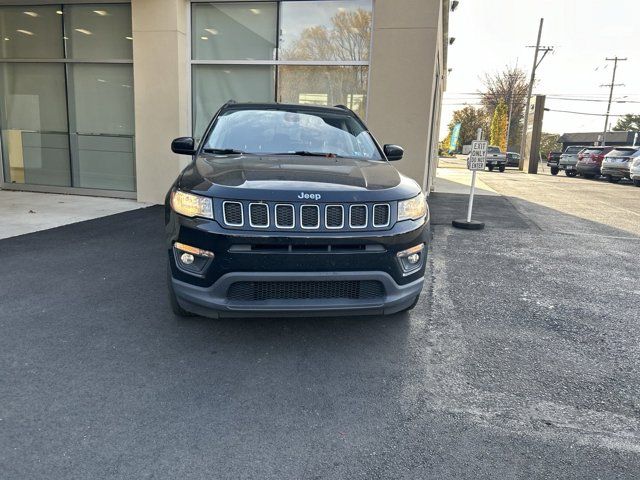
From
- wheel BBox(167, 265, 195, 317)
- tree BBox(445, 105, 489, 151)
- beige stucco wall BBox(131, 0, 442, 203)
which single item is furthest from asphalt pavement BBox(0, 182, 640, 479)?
tree BBox(445, 105, 489, 151)

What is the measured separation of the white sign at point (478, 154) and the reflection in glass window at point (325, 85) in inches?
82.1

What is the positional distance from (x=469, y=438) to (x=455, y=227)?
19.9ft

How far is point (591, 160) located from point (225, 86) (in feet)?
74.0

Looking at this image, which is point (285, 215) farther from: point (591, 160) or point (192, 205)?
point (591, 160)

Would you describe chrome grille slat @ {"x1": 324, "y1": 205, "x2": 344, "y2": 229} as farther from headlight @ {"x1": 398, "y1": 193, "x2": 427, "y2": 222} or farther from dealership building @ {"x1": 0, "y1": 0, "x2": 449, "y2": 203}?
dealership building @ {"x1": 0, "y1": 0, "x2": 449, "y2": 203}

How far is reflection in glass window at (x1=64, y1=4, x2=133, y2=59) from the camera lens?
9453mm

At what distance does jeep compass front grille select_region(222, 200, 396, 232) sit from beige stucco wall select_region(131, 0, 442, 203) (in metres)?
5.49

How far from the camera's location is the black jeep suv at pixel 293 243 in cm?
289

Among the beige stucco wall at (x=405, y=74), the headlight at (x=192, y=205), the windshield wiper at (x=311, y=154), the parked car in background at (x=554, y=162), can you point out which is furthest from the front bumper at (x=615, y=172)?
the headlight at (x=192, y=205)

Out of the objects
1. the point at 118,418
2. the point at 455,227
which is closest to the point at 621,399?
the point at 118,418

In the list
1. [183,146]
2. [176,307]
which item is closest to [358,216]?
[176,307]

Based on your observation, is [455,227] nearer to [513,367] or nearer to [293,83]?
[293,83]

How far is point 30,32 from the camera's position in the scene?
394 inches

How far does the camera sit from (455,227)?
26.7 ft
